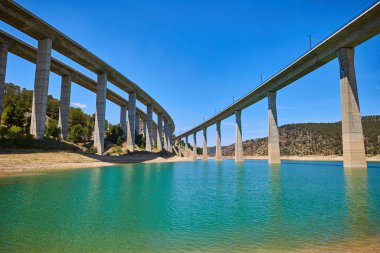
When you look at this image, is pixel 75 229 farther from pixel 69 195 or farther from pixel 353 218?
pixel 353 218

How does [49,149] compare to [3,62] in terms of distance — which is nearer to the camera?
[49,149]

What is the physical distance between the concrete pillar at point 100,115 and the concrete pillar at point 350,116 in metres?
48.0

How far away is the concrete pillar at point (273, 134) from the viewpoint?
61906mm

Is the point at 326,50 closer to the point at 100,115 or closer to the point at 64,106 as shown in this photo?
the point at 100,115

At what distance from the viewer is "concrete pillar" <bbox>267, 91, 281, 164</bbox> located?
61906 mm

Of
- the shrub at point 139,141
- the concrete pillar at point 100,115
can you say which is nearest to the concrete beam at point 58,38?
the concrete pillar at point 100,115

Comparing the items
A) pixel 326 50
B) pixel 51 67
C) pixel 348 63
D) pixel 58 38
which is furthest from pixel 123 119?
pixel 348 63

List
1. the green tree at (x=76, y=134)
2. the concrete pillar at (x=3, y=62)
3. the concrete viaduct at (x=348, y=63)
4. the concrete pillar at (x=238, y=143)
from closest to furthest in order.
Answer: the concrete viaduct at (x=348, y=63) < the concrete pillar at (x=3, y=62) < the green tree at (x=76, y=134) < the concrete pillar at (x=238, y=143)

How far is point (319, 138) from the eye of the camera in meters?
140

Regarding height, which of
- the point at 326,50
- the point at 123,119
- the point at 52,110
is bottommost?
the point at 123,119

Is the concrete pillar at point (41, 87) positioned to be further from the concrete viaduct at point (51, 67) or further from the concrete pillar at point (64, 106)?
the concrete pillar at point (64, 106)

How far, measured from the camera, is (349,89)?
39.4 meters

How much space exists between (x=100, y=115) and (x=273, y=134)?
41.7 m

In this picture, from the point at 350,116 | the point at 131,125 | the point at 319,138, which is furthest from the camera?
the point at 319,138
